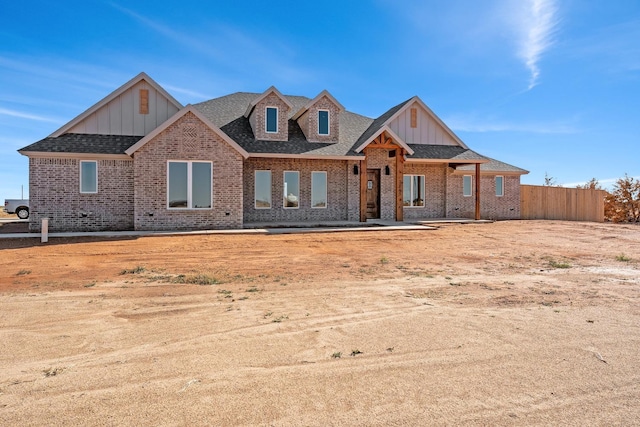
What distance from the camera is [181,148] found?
50.9 feet

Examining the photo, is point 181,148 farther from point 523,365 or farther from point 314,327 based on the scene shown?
point 523,365

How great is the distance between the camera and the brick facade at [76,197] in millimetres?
15219

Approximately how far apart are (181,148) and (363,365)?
13677mm

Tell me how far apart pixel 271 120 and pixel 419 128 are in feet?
26.9

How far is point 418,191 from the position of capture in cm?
2206

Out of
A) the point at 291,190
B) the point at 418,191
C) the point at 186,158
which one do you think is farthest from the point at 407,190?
the point at 186,158

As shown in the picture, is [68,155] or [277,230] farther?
[277,230]

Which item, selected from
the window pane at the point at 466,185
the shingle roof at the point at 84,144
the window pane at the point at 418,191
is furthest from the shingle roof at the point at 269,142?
the window pane at the point at 466,185

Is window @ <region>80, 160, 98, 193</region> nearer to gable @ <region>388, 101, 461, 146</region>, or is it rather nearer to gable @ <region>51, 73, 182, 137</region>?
gable @ <region>51, 73, 182, 137</region>

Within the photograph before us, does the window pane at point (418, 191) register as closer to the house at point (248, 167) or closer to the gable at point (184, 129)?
the house at point (248, 167)

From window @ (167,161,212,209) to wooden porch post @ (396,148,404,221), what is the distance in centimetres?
923

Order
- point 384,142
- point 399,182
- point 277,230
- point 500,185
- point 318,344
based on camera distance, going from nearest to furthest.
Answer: point 318,344 < point 277,230 < point 384,142 < point 399,182 < point 500,185

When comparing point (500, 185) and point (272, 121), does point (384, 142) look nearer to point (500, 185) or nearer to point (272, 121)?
point (272, 121)

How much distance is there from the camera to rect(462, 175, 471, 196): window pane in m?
23.0
